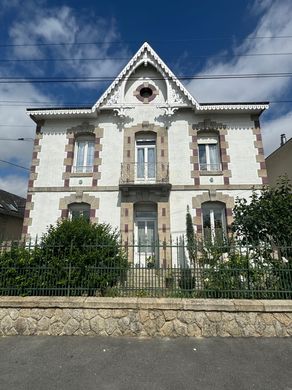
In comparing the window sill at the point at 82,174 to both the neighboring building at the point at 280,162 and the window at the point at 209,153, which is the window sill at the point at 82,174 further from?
the neighboring building at the point at 280,162

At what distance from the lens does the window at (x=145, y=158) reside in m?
12.0

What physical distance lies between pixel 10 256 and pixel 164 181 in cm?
697

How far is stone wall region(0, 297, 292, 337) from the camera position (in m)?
5.11

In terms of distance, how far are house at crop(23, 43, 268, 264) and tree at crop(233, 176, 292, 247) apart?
3.32m

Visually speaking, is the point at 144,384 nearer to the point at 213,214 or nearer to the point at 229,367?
the point at 229,367

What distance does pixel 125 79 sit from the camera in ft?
42.7

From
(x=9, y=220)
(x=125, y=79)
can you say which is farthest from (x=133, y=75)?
(x=9, y=220)

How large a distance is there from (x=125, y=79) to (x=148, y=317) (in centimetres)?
1147

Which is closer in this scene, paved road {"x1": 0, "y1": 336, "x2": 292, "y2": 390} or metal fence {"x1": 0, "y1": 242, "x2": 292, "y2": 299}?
paved road {"x1": 0, "y1": 336, "x2": 292, "y2": 390}

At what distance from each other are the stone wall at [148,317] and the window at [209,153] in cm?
768

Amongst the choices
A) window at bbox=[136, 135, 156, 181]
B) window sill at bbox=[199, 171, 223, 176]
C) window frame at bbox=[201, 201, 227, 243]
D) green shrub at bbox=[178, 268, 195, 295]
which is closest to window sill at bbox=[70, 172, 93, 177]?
window at bbox=[136, 135, 156, 181]

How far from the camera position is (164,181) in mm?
11352

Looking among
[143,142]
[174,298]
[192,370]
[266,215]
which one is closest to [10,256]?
[174,298]

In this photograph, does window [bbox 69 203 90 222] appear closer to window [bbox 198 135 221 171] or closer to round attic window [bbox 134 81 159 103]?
window [bbox 198 135 221 171]
